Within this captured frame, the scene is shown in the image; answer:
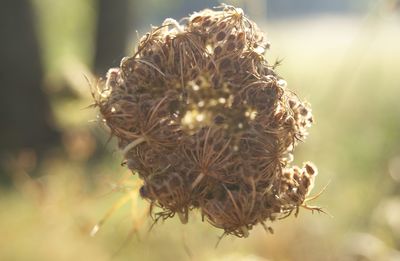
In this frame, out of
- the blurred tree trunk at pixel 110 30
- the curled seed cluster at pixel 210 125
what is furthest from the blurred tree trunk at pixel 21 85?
the curled seed cluster at pixel 210 125

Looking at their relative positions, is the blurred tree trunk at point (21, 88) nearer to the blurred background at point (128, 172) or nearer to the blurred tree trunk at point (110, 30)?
the blurred background at point (128, 172)

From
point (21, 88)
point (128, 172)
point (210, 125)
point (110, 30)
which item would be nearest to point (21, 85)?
point (21, 88)

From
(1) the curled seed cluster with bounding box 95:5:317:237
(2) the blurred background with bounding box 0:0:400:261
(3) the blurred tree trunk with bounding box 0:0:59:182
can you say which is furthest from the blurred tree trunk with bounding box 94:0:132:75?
(1) the curled seed cluster with bounding box 95:5:317:237

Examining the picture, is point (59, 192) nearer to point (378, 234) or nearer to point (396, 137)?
point (378, 234)

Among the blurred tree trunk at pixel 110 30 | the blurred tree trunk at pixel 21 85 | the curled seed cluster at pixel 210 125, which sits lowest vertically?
the blurred tree trunk at pixel 21 85

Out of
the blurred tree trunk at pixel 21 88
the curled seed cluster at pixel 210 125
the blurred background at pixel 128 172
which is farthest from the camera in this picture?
the blurred tree trunk at pixel 21 88

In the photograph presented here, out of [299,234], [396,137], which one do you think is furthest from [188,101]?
[396,137]

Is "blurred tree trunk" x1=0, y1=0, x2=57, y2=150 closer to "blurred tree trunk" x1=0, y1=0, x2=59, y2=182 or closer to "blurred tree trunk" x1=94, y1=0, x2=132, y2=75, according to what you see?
"blurred tree trunk" x1=0, y1=0, x2=59, y2=182

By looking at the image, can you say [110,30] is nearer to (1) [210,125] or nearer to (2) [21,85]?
(2) [21,85]
